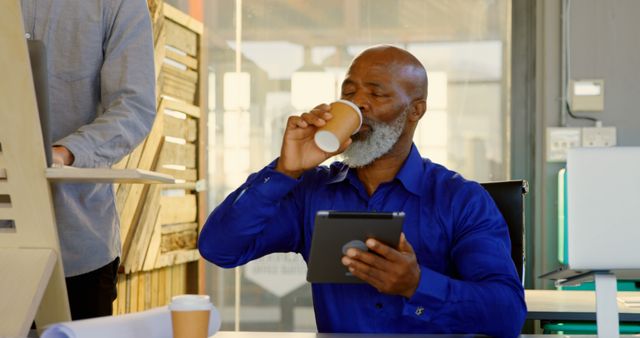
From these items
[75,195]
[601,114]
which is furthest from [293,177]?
[601,114]

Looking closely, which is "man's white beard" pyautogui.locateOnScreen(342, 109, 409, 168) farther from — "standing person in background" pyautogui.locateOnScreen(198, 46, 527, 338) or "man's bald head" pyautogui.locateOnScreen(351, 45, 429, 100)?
"man's bald head" pyautogui.locateOnScreen(351, 45, 429, 100)

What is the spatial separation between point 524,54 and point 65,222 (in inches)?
132

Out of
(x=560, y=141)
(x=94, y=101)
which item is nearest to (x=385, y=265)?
(x=94, y=101)

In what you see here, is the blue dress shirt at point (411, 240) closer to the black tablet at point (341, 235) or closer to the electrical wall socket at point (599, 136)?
the black tablet at point (341, 235)

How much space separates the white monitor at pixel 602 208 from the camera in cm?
163

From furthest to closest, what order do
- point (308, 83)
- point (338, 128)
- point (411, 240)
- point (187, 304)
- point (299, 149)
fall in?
point (308, 83)
point (411, 240)
point (299, 149)
point (338, 128)
point (187, 304)

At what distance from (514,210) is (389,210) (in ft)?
2.29

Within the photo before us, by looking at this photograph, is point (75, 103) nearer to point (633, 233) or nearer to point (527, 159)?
point (633, 233)

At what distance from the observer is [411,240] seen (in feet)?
6.74

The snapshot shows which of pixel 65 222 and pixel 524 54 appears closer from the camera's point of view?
pixel 65 222

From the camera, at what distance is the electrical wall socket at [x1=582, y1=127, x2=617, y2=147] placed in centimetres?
446

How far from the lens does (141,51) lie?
2.17 meters

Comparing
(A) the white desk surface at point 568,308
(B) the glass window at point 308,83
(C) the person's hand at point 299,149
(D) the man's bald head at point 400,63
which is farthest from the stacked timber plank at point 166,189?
(C) the person's hand at point 299,149

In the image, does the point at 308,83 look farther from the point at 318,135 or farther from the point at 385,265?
the point at 385,265
